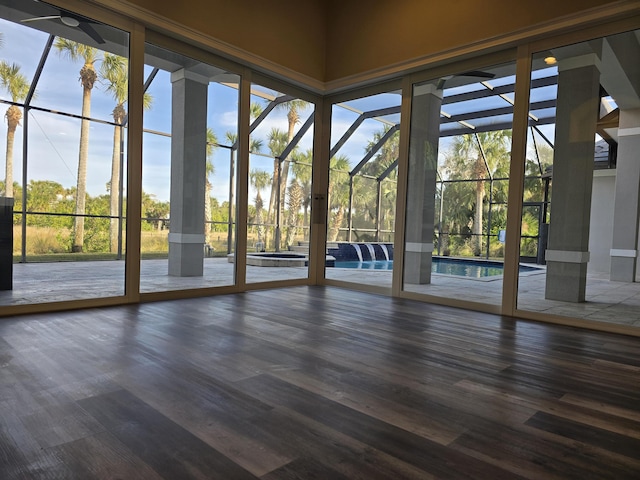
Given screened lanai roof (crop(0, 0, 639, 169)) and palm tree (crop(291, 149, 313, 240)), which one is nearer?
screened lanai roof (crop(0, 0, 639, 169))

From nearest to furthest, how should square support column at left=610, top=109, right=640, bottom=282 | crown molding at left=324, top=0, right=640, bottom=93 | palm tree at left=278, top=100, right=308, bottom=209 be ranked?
crown molding at left=324, top=0, right=640, bottom=93 → square support column at left=610, top=109, right=640, bottom=282 → palm tree at left=278, top=100, right=308, bottom=209

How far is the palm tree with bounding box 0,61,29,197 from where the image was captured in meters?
4.78

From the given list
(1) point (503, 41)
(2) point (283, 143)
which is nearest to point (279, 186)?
(2) point (283, 143)

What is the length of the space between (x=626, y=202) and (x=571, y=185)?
8.11 ft

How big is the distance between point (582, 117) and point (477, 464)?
3.98 meters

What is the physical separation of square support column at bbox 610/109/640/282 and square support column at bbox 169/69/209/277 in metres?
4.81

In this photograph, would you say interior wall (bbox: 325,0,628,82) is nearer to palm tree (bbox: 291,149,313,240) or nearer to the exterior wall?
palm tree (bbox: 291,149,313,240)

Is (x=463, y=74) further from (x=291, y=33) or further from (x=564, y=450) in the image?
(x=564, y=450)

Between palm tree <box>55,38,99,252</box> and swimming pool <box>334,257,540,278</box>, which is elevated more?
palm tree <box>55,38,99,252</box>

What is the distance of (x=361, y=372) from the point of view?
229cm

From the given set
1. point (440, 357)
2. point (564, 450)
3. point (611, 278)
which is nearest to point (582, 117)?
point (611, 278)

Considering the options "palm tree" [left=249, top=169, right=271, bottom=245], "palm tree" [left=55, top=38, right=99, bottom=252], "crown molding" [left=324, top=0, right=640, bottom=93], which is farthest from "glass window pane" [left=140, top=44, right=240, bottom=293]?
"crown molding" [left=324, top=0, right=640, bottom=93]

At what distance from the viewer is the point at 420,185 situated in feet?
16.7

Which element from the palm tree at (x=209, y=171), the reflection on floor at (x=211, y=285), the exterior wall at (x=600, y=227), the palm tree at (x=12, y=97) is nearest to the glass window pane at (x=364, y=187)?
the reflection on floor at (x=211, y=285)
